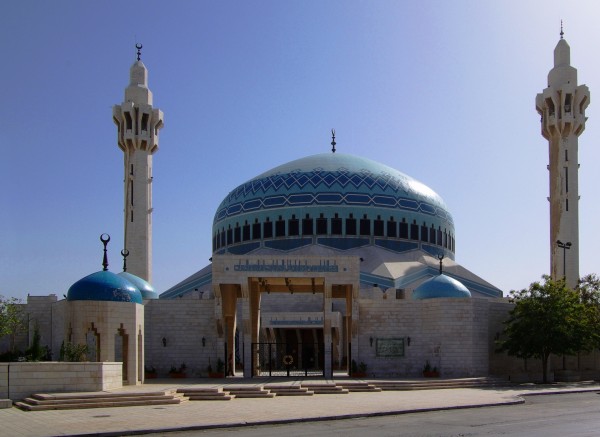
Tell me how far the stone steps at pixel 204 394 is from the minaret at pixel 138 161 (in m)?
19.4

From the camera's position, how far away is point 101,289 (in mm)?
27781

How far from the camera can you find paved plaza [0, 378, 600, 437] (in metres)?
16.3

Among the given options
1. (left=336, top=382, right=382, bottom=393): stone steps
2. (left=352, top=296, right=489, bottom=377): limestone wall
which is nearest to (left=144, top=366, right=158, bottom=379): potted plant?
(left=352, top=296, right=489, bottom=377): limestone wall

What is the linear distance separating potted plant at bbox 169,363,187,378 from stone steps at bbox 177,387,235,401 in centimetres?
866

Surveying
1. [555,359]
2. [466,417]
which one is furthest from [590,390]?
[466,417]

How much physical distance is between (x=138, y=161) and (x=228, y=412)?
85.7 feet

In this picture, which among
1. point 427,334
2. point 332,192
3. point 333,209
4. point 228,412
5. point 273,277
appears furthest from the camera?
point 332,192

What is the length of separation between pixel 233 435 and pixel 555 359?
25.3 meters

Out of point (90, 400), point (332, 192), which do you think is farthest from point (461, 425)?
point (332, 192)

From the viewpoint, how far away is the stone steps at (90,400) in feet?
65.3

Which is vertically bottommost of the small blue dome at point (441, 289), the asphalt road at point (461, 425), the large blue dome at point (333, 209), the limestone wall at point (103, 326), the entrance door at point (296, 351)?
the entrance door at point (296, 351)

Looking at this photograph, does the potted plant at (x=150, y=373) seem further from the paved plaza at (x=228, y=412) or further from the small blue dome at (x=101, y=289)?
the paved plaza at (x=228, y=412)

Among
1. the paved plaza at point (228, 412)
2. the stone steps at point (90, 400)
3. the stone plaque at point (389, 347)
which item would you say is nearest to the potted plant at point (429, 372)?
the stone plaque at point (389, 347)

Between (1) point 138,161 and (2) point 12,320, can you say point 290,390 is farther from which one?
(1) point 138,161
